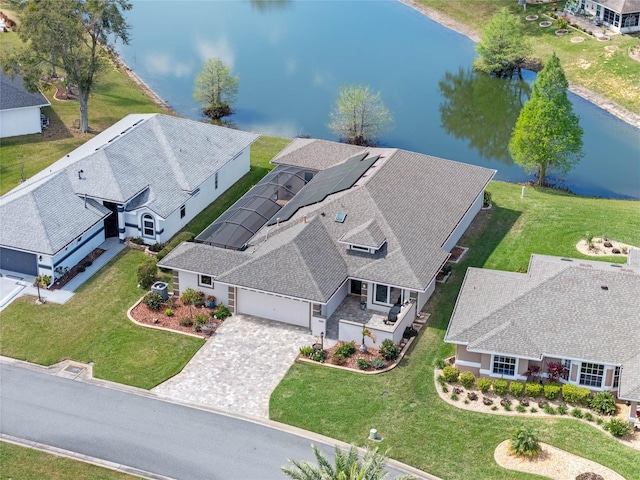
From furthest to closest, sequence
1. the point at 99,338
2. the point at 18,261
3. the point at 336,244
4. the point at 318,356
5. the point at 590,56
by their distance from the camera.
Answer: the point at 590,56, the point at 18,261, the point at 336,244, the point at 99,338, the point at 318,356

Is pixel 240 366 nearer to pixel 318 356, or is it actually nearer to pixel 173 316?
pixel 318 356

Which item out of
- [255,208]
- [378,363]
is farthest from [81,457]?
[255,208]

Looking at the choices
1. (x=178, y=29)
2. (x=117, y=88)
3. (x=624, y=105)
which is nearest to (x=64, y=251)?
(x=117, y=88)

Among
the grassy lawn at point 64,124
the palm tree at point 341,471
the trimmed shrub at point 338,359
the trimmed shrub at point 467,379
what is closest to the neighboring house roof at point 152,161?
the grassy lawn at point 64,124

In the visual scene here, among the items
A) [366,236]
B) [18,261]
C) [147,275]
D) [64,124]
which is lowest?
[147,275]

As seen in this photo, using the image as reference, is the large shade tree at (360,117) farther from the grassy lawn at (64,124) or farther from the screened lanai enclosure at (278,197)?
the grassy lawn at (64,124)

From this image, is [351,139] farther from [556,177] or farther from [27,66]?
[27,66]

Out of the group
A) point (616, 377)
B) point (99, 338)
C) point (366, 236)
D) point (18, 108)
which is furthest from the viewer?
point (18, 108)
